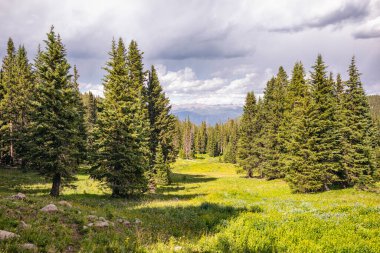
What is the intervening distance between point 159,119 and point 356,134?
83.1 ft

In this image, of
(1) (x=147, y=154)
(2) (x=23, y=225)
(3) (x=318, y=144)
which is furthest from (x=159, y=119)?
(2) (x=23, y=225)

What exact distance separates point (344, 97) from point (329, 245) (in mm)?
30033

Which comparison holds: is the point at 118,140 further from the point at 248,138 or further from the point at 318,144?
the point at 248,138

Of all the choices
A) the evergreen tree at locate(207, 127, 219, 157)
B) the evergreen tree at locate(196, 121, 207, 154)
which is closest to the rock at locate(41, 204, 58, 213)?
the evergreen tree at locate(207, 127, 219, 157)

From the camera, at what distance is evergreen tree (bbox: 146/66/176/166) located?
38281mm

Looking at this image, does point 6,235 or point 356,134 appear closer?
point 6,235

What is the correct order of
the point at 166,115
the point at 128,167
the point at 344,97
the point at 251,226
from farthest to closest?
the point at 166,115
the point at 344,97
the point at 128,167
the point at 251,226

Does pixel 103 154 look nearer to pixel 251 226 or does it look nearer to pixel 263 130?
pixel 251 226

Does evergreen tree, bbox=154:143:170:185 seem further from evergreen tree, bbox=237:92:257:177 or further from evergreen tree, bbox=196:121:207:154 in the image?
evergreen tree, bbox=196:121:207:154

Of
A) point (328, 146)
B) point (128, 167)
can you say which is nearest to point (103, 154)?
point (128, 167)

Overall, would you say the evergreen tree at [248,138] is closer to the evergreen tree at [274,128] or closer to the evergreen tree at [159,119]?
the evergreen tree at [274,128]

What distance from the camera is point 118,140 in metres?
23.3

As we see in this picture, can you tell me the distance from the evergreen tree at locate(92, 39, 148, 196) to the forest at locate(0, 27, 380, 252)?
9 centimetres

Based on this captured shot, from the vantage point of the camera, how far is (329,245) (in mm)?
8750
